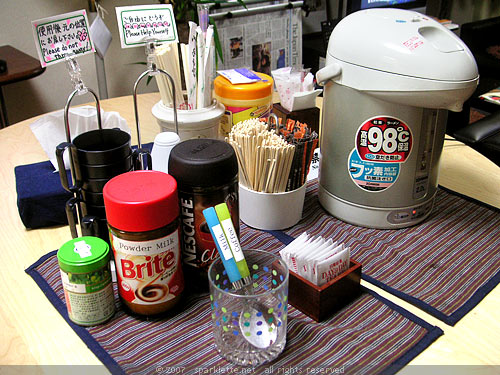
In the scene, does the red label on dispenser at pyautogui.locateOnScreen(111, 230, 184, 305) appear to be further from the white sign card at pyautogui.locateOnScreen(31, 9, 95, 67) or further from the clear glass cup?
the white sign card at pyautogui.locateOnScreen(31, 9, 95, 67)

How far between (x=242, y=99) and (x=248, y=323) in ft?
1.79

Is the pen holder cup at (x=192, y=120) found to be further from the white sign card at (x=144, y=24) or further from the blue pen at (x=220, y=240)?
the blue pen at (x=220, y=240)

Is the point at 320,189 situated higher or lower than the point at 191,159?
lower

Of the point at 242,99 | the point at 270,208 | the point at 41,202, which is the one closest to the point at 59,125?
the point at 41,202

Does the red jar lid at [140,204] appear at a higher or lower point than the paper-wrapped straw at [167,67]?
lower

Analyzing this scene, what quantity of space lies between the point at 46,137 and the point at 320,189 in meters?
0.59

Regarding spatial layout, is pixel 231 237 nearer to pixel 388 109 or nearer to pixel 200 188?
pixel 200 188

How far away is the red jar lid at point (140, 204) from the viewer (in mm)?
629

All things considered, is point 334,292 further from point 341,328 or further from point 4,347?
point 4,347

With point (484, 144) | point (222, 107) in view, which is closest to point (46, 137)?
point (222, 107)

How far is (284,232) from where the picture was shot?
93cm

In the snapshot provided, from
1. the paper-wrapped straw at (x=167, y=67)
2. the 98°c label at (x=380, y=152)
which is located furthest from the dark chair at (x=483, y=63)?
the paper-wrapped straw at (x=167, y=67)

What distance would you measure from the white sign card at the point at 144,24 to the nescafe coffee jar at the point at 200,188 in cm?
35

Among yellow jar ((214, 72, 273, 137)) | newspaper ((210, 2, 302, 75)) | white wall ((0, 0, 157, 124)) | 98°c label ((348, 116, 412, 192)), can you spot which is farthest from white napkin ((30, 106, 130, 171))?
white wall ((0, 0, 157, 124))
